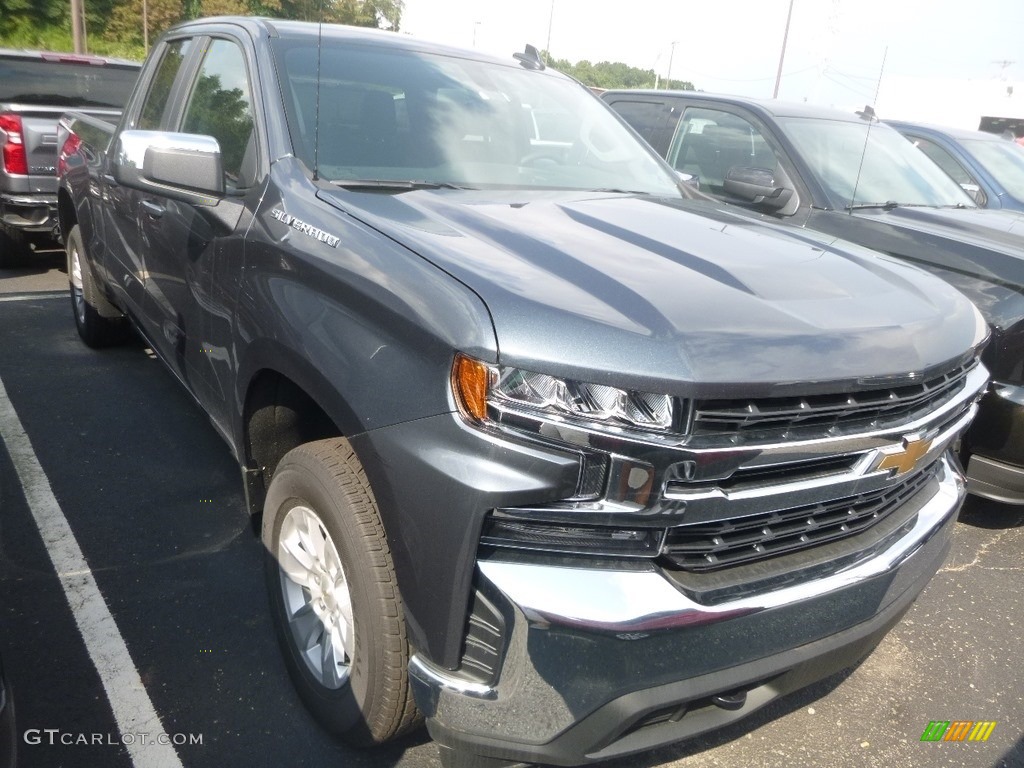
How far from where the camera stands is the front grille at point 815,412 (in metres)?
1.75

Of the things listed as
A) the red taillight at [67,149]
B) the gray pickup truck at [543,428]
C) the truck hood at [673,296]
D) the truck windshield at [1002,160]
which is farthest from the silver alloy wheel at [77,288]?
the truck windshield at [1002,160]

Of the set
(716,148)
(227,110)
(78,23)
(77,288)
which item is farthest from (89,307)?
(78,23)

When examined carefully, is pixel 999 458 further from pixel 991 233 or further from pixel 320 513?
pixel 320 513

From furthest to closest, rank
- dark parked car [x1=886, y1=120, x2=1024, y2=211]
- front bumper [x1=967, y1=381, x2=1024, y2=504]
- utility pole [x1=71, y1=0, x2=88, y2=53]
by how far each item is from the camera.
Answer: utility pole [x1=71, y1=0, x2=88, y2=53] < dark parked car [x1=886, y1=120, x2=1024, y2=211] < front bumper [x1=967, y1=381, x2=1024, y2=504]

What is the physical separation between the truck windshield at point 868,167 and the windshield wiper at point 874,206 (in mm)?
12

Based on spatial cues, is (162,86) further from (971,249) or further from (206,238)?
(971,249)

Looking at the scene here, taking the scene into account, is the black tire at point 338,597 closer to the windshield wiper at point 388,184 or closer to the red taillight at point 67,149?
the windshield wiper at point 388,184

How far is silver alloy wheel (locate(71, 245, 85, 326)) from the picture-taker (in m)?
5.34

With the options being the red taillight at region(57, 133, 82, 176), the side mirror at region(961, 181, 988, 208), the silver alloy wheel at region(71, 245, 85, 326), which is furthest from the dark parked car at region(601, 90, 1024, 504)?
the silver alloy wheel at region(71, 245, 85, 326)

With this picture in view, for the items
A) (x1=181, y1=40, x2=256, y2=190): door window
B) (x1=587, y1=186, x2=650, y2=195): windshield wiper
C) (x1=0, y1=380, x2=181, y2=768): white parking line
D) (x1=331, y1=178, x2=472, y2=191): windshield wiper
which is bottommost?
(x1=0, y1=380, x2=181, y2=768): white parking line

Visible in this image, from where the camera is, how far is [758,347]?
1800mm

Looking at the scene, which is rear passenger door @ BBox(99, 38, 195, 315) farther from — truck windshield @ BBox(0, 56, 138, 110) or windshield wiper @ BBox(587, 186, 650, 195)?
truck windshield @ BBox(0, 56, 138, 110)

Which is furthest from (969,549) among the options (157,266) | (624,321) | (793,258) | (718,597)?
(157,266)

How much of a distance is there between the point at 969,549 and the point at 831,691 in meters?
1.54
